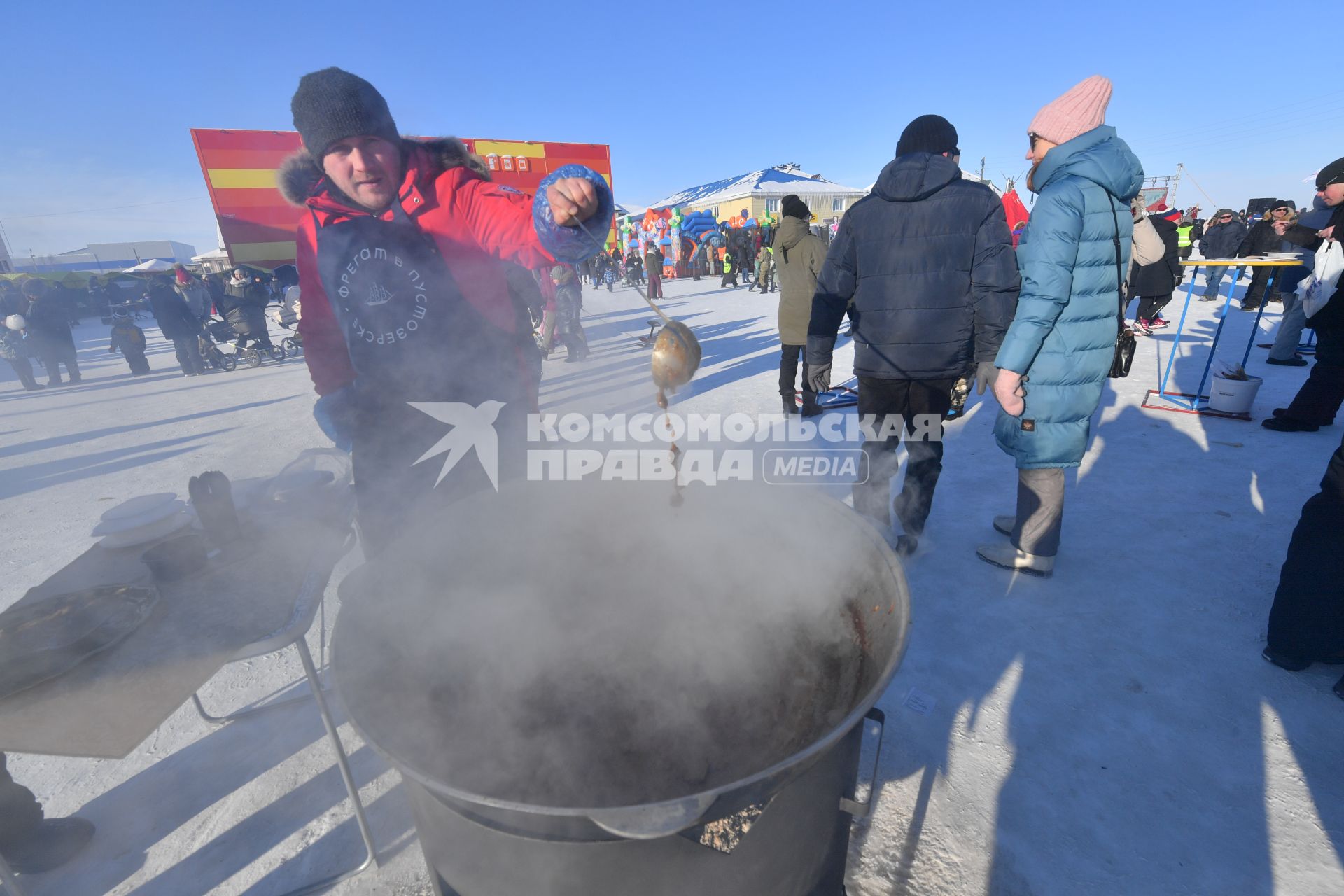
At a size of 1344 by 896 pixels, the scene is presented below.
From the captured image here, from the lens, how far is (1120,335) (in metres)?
3.04

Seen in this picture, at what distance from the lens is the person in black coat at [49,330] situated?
28.4ft

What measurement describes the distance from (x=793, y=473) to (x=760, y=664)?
300 centimetres

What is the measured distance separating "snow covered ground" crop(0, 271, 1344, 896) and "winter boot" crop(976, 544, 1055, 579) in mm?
102

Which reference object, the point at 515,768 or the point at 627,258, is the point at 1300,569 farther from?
the point at 627,258

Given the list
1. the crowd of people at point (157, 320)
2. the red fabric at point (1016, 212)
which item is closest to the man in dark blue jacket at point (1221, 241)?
the red fabric at point (1016, 212)

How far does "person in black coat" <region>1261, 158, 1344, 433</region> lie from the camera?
12.5ft

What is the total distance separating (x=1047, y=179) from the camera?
2.47 m

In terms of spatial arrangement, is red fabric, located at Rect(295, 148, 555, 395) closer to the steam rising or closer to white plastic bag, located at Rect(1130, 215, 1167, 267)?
the steam rising

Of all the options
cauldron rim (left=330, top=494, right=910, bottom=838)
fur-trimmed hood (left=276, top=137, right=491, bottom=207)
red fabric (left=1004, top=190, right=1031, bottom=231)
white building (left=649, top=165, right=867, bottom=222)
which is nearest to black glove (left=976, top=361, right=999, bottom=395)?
cauldron rim (left=330, top=494, right=910, bottom=838)

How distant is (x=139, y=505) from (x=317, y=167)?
1412 mm

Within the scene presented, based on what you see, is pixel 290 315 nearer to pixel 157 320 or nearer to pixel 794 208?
pixel 157 320

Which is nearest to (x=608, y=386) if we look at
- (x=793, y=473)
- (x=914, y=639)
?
(x=793, y=473)

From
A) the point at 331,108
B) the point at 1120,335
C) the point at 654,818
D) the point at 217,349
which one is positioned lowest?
the point at 217,349

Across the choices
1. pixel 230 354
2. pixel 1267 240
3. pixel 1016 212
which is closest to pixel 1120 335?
pixel 1016 212
